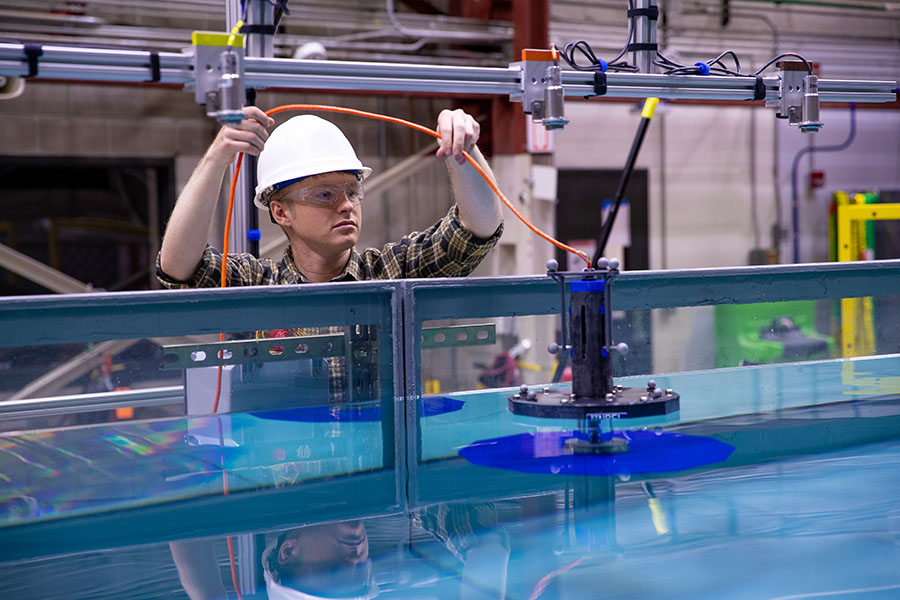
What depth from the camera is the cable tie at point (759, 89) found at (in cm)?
109

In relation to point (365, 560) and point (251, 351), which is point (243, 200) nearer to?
point (251, 351)

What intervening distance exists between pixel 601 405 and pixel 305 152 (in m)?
0.73

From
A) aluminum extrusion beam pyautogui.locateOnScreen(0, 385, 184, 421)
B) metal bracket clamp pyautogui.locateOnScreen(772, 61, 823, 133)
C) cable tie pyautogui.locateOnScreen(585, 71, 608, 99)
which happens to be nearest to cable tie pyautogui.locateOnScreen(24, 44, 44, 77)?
aluminum extrusion beam pyautogui.locateOnScreen(0, 385, 184, 421)

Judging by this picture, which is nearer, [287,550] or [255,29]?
[287,550]

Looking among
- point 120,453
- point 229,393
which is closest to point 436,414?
point 229,393

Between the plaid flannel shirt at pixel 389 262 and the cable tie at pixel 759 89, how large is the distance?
0.57 metres

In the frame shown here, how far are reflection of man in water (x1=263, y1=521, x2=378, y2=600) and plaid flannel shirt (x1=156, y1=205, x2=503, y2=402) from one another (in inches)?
31.3

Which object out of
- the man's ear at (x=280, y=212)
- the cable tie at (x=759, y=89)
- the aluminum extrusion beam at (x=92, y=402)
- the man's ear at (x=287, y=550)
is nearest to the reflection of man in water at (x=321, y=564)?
the man's ear at (x=287, y=550)

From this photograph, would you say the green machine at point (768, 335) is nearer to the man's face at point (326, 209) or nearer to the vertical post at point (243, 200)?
the man's face at point (326, 209)

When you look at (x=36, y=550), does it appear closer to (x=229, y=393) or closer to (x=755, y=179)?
(x=229, y=393)

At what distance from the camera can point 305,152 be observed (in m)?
1.43

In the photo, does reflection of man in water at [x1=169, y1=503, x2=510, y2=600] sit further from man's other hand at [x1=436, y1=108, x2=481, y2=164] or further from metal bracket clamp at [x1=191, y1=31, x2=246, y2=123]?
man's other hand at [x1=436, y1=108, x2=481, y2=164]

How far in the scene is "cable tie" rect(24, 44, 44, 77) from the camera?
0.80 meters

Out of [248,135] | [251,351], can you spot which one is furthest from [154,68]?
[251,351]
